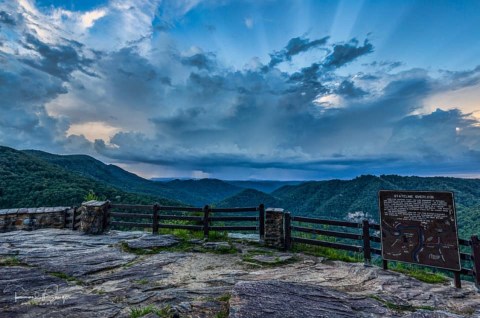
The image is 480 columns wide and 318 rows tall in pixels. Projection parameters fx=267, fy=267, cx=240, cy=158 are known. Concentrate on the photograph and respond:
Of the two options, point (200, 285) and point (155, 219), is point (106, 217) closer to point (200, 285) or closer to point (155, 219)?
point (155, 219)

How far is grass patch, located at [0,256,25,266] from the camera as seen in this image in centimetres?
769

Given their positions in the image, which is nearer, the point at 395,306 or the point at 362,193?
the point at 395,306

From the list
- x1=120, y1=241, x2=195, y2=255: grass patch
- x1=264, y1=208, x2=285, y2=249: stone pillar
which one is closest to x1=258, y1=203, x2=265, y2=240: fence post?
x1=264, y1=208, x2=285, y2=249: stone pillar

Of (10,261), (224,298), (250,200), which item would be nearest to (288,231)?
(224,298)

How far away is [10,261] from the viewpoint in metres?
7.90

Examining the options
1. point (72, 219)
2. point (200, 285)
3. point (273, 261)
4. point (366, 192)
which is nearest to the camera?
point (200, 285)

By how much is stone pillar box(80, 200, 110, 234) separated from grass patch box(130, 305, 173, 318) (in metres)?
9.37

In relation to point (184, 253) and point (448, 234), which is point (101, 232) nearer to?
point (184, 253)

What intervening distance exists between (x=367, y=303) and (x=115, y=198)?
58020 millimetres

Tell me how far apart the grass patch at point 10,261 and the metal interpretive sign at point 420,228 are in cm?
1088

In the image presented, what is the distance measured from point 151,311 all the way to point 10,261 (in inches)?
241

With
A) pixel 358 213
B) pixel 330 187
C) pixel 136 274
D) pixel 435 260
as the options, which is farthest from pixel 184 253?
pixel 330 187

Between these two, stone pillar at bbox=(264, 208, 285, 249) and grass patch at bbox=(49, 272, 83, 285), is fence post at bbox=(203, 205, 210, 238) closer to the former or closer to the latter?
stone pillar at bbox=(264, 208, 285, 249)

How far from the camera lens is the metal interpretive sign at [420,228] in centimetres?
719
